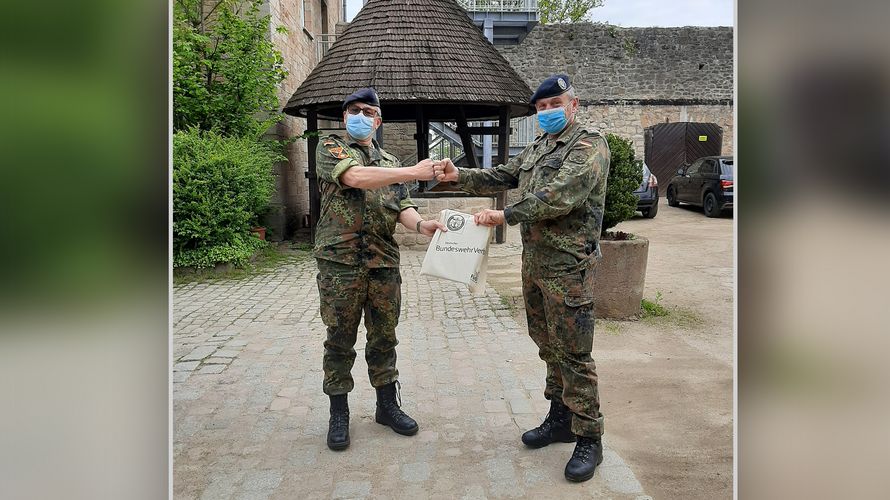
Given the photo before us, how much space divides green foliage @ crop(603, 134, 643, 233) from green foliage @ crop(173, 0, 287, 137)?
24.2ft

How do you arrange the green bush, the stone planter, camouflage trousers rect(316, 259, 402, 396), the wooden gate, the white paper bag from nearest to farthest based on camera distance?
the white paper bag → camouflage trousers rect(316, 259, 402, 396) → the stone planter → the green bush → the wooden gate

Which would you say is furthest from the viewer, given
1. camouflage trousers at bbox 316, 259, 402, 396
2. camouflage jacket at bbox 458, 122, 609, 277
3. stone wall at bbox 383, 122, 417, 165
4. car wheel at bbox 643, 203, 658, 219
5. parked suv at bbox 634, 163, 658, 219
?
stone wall at bbox 383, 122, 417, 165

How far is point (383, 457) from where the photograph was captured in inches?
147

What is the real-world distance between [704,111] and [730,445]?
798 inches

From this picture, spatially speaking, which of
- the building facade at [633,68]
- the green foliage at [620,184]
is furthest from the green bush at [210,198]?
the building facade at [633,68]

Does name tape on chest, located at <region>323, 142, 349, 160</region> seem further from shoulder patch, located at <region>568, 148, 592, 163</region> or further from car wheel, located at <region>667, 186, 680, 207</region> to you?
car wheel, located at <region>667, 186, 680, 207</region>

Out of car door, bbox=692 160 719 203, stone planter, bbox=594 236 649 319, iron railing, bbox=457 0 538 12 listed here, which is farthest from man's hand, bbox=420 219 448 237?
iron railing, bbox=457 0 538 12

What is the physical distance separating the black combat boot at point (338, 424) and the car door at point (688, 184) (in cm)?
1561

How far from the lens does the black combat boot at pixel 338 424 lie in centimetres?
383

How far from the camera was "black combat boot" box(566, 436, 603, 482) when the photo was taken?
3352 millimetres

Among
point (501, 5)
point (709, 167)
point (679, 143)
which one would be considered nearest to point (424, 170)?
point (709, 167)

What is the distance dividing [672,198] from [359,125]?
17.3 m

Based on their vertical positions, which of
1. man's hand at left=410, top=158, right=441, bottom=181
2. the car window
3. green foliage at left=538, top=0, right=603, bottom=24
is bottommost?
man's hand at left=410, top=158, right=441, bottom=181
